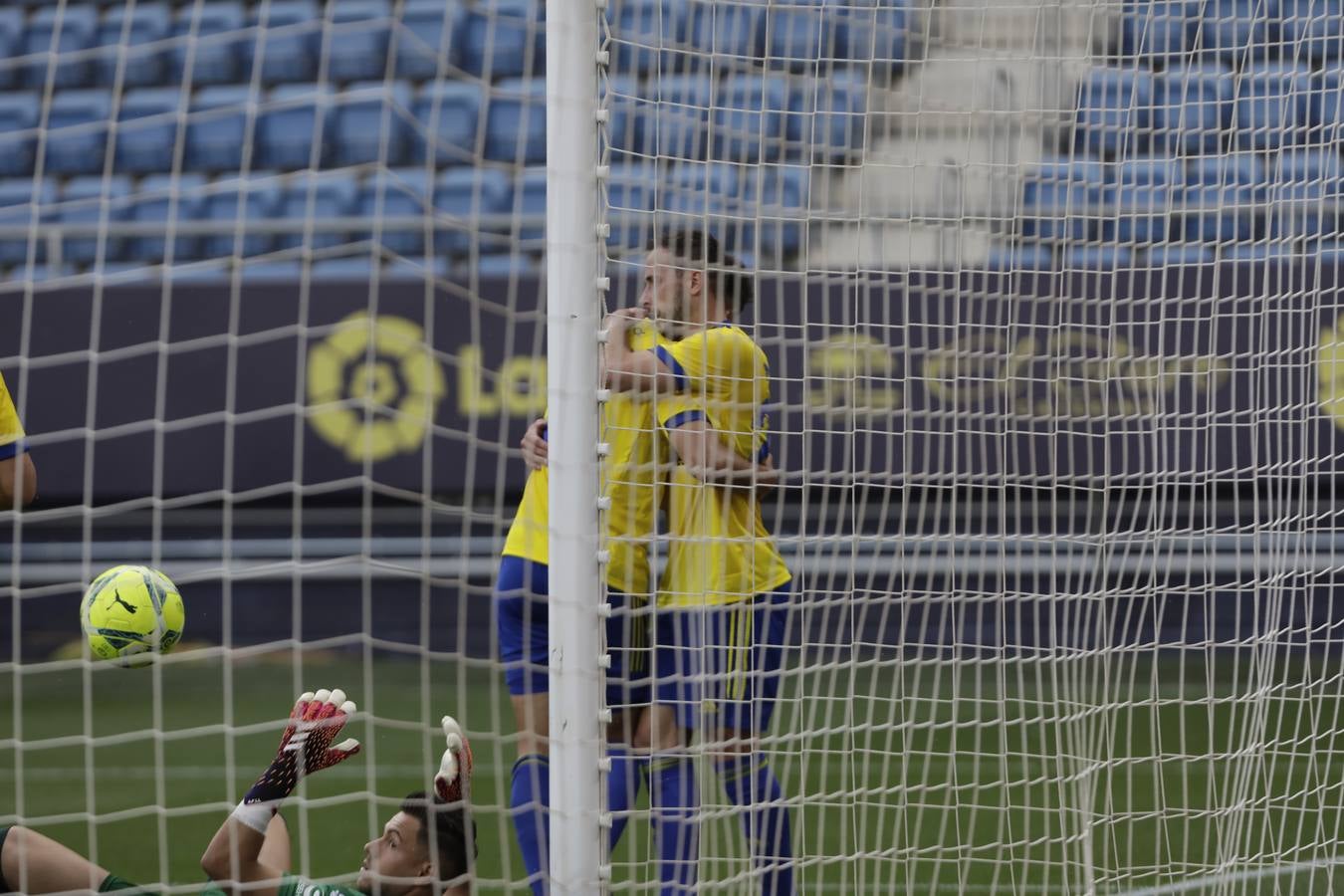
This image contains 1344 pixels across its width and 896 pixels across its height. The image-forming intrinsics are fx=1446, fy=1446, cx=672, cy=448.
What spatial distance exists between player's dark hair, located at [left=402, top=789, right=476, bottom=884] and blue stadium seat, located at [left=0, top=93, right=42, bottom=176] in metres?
6.70

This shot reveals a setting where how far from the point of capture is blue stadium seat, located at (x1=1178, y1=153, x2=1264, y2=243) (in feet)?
11.1

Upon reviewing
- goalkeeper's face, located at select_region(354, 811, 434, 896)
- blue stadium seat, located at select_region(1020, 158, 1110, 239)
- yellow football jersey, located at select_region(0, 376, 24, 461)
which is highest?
blue stadium seat, located at select_region(1020, 158, 1110, 239)

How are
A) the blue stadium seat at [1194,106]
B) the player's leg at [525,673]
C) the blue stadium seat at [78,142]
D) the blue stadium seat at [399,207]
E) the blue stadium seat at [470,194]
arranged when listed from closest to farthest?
1. the player's leg at [525,673]
2. the blue stadium seat at [1194,106]
3. the blue stadium seat at [399,207]
4. the blue stadium seat at [470,194]
5. the blue stadium seat at [78,142]

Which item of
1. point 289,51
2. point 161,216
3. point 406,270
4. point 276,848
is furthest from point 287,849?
point 289,51

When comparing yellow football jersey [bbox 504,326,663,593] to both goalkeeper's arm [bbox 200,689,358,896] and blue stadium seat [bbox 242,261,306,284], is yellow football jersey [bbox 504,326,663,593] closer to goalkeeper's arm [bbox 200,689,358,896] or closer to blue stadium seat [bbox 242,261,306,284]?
goalkeeper's arm [bbox 200,689,358,896]

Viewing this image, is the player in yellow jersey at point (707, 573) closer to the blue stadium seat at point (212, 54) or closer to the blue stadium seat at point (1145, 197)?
the blue stadium seat at point (1145, 197)

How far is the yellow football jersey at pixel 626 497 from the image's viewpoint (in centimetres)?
275

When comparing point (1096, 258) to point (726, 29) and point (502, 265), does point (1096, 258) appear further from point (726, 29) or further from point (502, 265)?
point (502, 265)

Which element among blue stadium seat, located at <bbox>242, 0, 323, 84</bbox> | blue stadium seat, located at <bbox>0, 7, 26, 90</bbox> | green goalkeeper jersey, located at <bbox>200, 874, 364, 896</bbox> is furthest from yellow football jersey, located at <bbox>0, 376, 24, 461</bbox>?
blue stadium seat, located at <bbox>0, 7, 26, 90</bbox>

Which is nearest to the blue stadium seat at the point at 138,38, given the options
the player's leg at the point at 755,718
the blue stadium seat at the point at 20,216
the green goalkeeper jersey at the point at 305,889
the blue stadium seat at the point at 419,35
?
→ the blue stadium seat at the point at 20,216

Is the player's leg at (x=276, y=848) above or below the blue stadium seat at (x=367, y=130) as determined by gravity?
below

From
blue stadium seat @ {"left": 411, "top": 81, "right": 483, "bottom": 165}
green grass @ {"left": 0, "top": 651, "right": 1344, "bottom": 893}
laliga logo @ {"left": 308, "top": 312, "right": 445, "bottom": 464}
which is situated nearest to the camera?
green grass @ {"left": 0, "top": 651, "right": 1344, "bottom": 893}

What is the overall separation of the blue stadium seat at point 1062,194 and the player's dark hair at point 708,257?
24.5 inches

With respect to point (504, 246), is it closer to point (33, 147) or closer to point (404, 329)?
point (404, 329)
